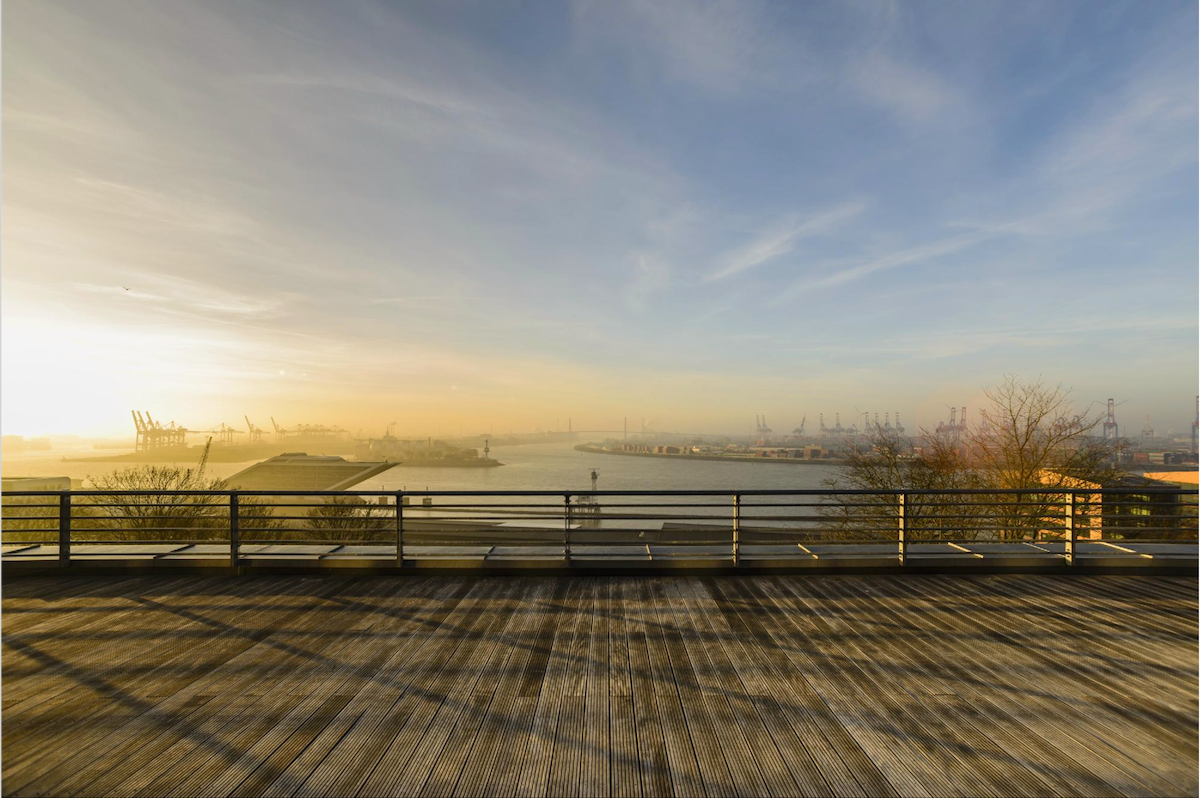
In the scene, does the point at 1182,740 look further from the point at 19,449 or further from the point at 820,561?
the point at 19,449

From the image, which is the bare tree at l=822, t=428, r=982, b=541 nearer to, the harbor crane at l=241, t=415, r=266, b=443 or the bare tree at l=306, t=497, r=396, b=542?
the bare tree at l=306, t=497, r=396, b=542

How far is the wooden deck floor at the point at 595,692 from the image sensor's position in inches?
87.4

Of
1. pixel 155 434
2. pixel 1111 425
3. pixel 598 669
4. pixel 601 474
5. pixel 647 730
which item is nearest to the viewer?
pixel 647 730

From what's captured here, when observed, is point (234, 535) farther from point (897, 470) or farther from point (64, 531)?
point (897, 470)

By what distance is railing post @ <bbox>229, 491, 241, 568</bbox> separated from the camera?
503cm

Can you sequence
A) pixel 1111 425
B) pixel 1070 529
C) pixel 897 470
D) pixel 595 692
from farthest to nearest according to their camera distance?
1. pixel 897 470
2. pixel 1111 425
3. pixel 1070 529
4. pixel 595 692

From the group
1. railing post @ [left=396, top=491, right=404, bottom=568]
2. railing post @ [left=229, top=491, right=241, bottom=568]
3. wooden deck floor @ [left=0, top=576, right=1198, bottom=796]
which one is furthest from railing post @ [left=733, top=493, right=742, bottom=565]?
railing post @ [left=229, top=491, right=241, bottom=568]

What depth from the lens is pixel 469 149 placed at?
834 cm

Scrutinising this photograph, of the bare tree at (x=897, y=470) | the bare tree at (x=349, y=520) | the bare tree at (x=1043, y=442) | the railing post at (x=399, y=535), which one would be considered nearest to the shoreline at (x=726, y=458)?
the bare tree at (x=897, y=470)

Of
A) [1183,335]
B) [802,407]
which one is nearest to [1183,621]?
[1183,335]

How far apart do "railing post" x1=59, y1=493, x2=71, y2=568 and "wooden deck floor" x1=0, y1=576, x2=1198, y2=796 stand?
502 mm

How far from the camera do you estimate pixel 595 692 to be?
2893mm

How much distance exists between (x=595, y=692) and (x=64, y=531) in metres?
5.77


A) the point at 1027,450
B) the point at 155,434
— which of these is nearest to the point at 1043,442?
the point at 1027,450
